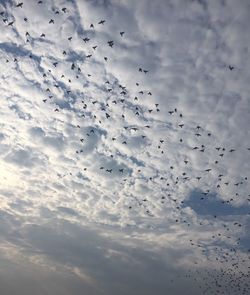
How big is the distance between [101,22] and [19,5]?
35.4 feet

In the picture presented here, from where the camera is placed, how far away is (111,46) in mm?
27141

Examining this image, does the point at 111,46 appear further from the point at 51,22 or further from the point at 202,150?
the point at 202,150

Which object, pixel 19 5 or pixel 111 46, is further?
pixel 111 46

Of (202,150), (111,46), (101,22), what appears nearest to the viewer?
(101,22)

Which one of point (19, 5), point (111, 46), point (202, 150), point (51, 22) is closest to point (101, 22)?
point (111, 46)

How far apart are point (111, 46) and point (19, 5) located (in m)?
12.6

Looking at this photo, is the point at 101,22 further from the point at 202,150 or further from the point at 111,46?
the point at 202,150

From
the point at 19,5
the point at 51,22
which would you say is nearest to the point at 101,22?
the point at 51,22

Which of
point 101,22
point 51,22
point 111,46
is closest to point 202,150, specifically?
point 111,46

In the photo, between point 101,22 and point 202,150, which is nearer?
point 101,22

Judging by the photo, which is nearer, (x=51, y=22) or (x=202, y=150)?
(x=51, y=22)

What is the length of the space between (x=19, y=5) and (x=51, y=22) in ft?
13.6

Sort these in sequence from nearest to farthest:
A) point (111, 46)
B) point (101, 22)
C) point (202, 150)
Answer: point (101, 22)
point (111, 46)
point (202, 150)

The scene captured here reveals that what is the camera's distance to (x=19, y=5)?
24.9 meters
